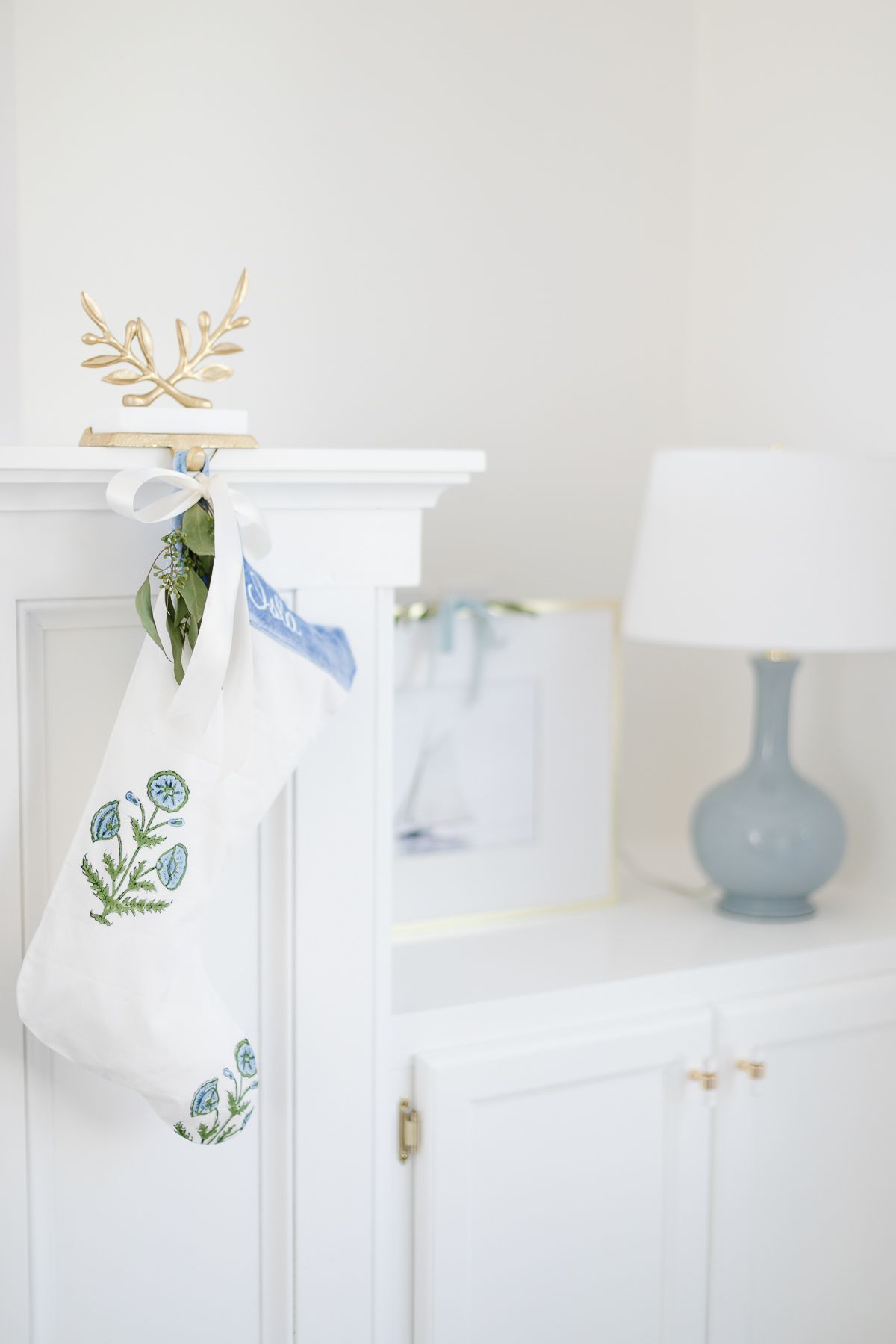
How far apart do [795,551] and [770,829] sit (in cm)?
34

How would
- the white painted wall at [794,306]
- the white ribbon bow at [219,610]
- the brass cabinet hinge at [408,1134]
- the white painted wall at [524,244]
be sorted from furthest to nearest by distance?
the white painted wall at [794,306] < the white painted wall at [524,244] < the brass cabinet hinge at [408,1134] < the white ribbon bow at [219,610]

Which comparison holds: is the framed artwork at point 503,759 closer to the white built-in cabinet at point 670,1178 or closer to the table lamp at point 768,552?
the table lamp at point 768,552

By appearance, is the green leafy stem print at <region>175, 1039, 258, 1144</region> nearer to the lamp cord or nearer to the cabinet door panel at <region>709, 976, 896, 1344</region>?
the cabinet door panel at <region>709, 976, 896, 1344</region>

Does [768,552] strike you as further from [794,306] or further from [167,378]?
[167,378]

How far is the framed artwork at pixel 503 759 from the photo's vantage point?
4.91 feet

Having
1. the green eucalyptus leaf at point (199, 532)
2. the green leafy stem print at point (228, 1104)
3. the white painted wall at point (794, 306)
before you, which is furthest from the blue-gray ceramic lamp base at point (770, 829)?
the green eucalyptus leaf at point (199, 532)

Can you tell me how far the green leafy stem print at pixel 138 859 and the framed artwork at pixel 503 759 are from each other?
1.77 ft

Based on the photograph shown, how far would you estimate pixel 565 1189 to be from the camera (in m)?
1.30

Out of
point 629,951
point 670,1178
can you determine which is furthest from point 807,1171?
point 629,951

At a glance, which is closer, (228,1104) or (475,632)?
(228,1104)

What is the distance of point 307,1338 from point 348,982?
31cm

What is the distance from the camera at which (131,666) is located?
1027mm

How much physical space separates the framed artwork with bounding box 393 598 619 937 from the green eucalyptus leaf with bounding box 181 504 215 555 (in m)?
0.51

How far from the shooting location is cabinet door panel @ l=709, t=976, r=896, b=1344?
1.40 metres
